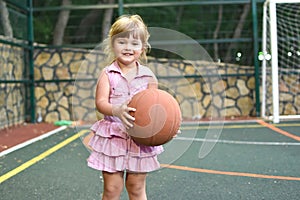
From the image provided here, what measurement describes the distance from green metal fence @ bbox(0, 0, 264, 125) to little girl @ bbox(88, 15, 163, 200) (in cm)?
570

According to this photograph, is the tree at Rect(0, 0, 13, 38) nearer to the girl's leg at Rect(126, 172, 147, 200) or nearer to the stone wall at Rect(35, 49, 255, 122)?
the stone wall at Rect(35, 49, 255, 122)

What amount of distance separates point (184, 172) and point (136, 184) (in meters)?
1.83

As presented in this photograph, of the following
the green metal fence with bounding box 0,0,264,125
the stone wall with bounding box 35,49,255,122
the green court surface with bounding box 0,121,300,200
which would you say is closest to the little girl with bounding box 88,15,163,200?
the green court surface with bounding box 0,121,300,200

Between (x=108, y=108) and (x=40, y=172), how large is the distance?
7.72 ft

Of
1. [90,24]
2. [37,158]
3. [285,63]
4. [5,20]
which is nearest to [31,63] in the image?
[5,20]

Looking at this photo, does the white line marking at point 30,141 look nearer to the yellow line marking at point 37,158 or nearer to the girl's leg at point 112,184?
the yellow line marking at point 37,158

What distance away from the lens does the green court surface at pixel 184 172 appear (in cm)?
318

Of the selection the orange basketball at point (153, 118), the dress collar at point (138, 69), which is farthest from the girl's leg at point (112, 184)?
the dress collar at point (138, 69)

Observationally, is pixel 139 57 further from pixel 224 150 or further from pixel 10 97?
pixel 10 97

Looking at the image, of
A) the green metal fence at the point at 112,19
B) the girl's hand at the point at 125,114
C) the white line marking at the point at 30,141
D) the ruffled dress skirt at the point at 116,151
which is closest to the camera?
the girl's hand at the point at 125,114

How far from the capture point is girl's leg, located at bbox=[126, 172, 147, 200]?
85.9 inches

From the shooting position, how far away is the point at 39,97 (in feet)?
29.9

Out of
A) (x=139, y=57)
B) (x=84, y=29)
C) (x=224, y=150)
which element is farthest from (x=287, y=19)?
(x=139, y=57)

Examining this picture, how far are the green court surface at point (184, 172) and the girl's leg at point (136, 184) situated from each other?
269mm
